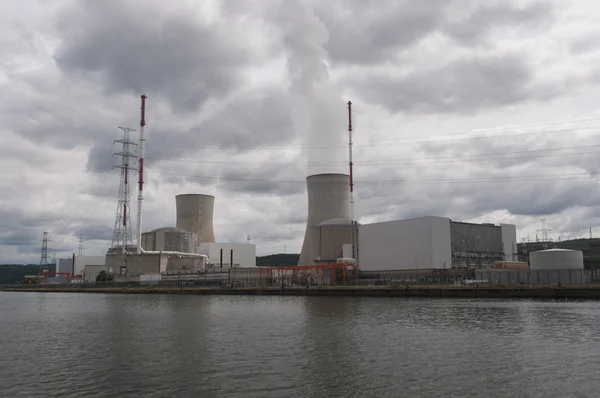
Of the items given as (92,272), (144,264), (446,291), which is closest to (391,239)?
(446,291)

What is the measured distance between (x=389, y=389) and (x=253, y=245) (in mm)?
107375

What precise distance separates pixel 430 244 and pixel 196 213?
53728 mm

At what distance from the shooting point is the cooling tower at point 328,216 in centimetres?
7788

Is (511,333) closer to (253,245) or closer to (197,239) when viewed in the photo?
(197,239)

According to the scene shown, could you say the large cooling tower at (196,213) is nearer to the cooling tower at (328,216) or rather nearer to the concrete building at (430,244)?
the cooling tower at (328,216)

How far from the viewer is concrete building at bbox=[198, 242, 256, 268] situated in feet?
355

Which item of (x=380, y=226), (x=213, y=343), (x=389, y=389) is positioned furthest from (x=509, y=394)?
(x=380, y=226)

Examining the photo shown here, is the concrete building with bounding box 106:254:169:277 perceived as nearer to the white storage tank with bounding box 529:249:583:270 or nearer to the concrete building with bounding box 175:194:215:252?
the concrete building with bounding box 175:194:215:252

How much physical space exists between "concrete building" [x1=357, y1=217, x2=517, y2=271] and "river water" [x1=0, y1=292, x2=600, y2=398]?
114 ft

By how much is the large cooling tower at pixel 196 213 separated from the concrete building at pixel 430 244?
41.0 m

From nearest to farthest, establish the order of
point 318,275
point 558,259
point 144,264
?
point 558,259 < point 318,275 < point 144,264

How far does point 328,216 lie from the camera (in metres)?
79.1

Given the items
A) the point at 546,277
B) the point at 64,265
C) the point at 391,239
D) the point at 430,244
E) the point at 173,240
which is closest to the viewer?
the point at 546,277

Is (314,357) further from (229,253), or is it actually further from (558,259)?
(229,253)
